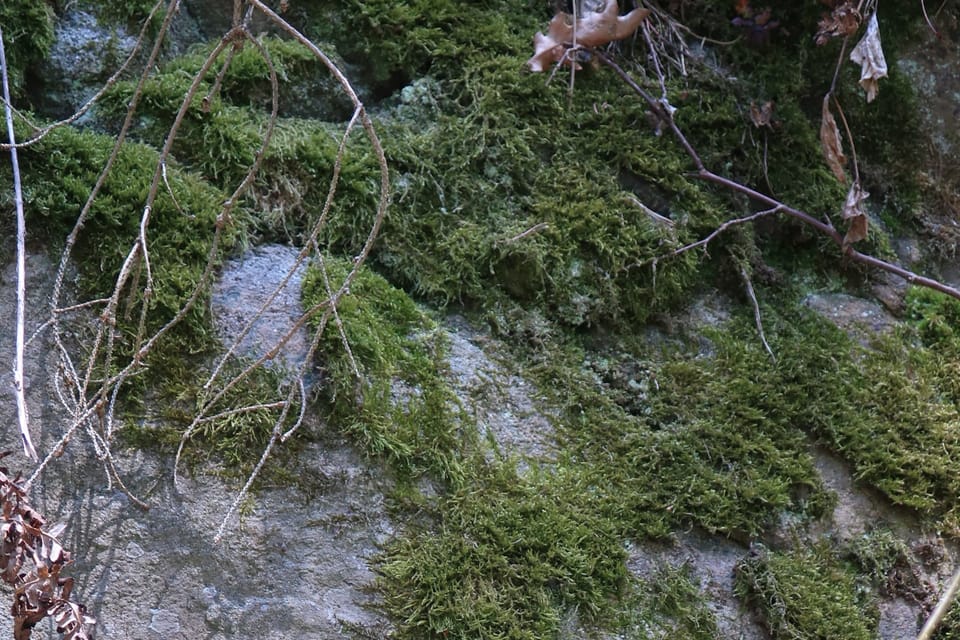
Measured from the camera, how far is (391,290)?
2.35m

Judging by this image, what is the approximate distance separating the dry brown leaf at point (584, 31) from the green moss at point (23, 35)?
143 cm

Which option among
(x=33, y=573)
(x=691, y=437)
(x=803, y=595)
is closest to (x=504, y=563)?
(x=691, y=437)

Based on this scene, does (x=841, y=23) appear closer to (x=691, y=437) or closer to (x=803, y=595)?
(x=691, y=437)

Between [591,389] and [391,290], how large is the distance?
0.64 metres

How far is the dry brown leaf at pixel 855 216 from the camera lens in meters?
2.64

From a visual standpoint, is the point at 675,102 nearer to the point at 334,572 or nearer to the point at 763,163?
the point at 763,163

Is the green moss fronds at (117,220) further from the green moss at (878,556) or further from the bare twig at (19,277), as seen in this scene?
the green moss at (878,556)

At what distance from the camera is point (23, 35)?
233cm

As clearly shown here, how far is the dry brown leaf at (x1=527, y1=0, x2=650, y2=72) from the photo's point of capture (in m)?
2.72

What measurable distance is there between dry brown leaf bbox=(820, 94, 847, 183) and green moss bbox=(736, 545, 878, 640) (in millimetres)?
1229

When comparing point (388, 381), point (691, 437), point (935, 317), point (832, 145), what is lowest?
point (691, 437)

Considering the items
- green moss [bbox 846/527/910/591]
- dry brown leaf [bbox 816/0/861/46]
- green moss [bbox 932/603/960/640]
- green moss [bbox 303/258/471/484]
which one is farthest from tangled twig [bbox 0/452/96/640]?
dry brown leaf [bbox 816/0/861/46]

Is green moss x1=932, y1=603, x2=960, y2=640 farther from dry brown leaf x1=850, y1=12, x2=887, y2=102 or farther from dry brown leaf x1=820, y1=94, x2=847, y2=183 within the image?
dry brown leaf x1=850, y1=12, x2=887, y2=102

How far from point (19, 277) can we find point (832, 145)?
7.82 ft
